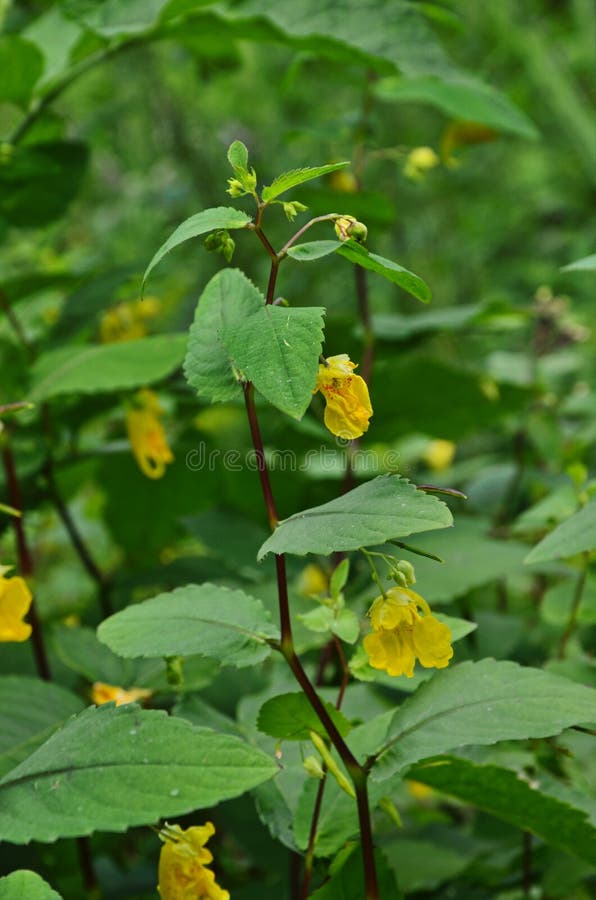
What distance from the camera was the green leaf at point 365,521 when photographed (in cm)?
41

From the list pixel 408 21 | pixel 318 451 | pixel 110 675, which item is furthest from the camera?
pixel 318 451

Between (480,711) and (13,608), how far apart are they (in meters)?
0.27

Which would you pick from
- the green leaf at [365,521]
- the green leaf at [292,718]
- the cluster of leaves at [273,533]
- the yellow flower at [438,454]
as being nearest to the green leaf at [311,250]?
the cluster of leaves at [273,533]

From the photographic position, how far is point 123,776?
432 millimetres

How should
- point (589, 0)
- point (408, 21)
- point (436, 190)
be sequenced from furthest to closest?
point (589, 0) < point (436, 190) < point (408, 21)

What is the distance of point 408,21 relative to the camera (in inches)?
34.0

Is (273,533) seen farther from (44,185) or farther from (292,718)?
(44,185)

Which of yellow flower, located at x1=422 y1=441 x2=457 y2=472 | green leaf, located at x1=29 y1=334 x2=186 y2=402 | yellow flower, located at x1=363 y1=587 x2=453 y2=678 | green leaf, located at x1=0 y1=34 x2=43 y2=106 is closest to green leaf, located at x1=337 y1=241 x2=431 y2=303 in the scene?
yellow flower, located at x1=363 y1=587 x2=453 y2=678

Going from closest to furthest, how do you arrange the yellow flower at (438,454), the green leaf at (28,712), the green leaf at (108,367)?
the green leaf at (28,712)
the green leaf at (108,367)
the yellow flower at (438,454)

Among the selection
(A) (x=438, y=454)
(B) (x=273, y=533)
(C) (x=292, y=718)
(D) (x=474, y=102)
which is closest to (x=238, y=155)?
(B) (x=273, y=533)

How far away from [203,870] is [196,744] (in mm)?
95

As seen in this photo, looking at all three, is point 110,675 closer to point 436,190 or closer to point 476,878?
point 476,878

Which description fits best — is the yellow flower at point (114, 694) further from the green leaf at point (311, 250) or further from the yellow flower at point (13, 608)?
the green leaf at point (311, 250)

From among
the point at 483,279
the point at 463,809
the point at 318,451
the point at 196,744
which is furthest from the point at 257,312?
the point at 483,279
